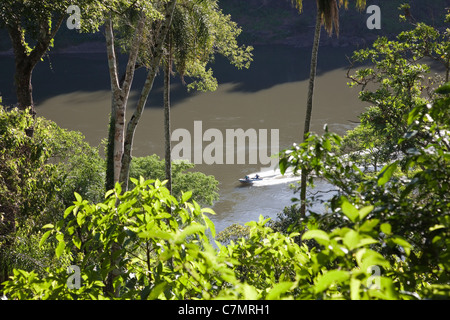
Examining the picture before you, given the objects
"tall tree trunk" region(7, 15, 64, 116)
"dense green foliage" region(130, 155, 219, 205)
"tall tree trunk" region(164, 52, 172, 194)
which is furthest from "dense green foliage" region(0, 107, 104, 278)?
"dense green foliage" region(130, 155, 219, 205)

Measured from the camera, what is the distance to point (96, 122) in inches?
1323

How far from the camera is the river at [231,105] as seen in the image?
2491 cm

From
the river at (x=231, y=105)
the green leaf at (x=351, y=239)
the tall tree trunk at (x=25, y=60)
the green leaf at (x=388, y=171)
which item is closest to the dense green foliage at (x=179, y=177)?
the river at (x=231, y=105)

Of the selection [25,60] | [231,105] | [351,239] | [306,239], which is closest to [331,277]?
[351,239]

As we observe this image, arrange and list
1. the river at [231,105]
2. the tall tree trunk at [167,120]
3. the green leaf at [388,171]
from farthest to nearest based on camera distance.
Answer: the river at [231,105] → the tall tree trunk at [167,120] → the green leaf at [388,171]

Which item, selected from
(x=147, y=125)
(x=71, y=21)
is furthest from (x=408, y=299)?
(x=147, y=125)

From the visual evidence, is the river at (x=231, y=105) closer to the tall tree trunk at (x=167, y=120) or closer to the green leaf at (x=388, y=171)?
the tall tree trunk at (x=167, y=120)

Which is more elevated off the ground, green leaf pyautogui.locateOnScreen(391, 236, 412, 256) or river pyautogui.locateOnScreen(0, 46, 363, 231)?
green leaf pyautogui.locateOnScreen(391, 236, 412, 256)

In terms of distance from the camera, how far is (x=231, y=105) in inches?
1502

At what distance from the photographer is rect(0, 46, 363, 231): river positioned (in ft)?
81.7

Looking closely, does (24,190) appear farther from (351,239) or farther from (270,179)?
(270,179)

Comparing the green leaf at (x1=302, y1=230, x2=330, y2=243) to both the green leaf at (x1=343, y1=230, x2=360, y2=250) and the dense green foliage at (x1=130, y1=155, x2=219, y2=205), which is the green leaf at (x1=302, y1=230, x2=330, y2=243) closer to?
the green leaf at (x1=343, y1=230, x2=360, y2=250)

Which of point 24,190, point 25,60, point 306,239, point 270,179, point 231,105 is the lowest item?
point 270,179
